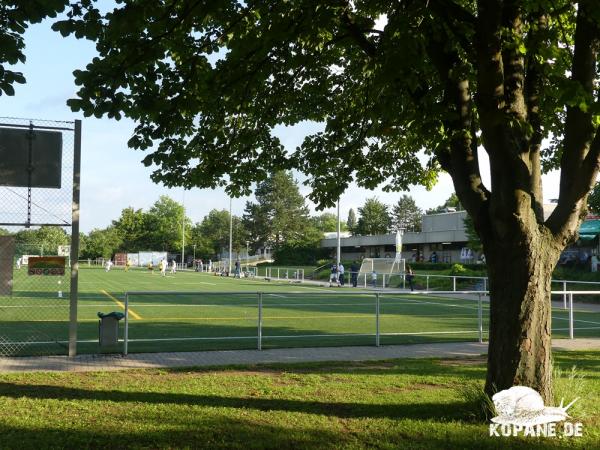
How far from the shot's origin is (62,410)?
663 cm

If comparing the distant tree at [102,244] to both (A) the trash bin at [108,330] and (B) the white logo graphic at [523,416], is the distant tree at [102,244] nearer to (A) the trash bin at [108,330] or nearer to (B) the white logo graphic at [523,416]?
(A) the trash bin at [108,330]

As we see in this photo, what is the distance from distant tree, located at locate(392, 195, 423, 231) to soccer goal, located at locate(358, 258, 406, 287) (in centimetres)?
7896

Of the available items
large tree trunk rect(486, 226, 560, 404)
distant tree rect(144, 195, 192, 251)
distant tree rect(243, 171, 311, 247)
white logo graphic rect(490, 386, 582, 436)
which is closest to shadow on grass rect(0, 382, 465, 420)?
white logo graphic rect(490, 386, 582, 436)

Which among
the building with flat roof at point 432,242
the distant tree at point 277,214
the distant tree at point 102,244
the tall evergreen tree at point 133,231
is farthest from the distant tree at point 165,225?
the building with flat roof at point 432,242

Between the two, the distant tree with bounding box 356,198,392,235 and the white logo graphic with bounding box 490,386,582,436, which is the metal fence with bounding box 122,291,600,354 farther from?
the distant tree with bounding box 356,198,392,235

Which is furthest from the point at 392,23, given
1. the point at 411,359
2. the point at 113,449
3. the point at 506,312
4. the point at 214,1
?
the point at 411,359

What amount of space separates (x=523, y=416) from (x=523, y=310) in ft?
3.50

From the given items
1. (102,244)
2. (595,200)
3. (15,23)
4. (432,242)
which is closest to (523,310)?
(15,23)

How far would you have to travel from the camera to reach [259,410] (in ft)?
22.2

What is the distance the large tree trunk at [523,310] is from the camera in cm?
608

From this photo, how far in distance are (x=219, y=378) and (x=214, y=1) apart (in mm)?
5278

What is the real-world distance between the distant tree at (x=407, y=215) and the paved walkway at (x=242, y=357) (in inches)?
4390

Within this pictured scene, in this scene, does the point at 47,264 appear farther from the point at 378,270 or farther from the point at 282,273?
the point at 282,273

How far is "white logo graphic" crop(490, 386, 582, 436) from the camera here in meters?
6.01
